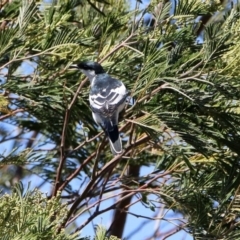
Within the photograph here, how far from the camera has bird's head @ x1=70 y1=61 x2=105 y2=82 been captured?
11.6ft

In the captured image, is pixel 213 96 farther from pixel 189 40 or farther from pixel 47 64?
pixel 47 64

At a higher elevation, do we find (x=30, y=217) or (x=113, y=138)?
(x=113, y=138)

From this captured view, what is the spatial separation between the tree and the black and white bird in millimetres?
46

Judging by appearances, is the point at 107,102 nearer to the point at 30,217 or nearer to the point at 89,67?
the point at 89,67

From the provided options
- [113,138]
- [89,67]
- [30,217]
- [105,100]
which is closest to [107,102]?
[105,100]

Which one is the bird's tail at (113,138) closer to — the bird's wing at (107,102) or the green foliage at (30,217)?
the bird's wing at (107,102)

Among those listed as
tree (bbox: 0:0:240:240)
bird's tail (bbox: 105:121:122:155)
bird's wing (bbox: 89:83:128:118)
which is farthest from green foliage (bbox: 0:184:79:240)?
bird's wing (bbox: 89:83:128:118)

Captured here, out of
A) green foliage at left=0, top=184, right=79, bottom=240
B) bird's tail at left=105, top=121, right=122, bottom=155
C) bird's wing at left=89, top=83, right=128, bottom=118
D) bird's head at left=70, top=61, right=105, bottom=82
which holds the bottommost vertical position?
green foliage at left=0, top=184, right=79, bottom=240

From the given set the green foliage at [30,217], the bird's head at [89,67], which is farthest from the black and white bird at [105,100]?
the green foliage at [30,217]

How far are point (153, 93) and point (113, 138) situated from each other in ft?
1.04

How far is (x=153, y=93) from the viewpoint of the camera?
3150 mm

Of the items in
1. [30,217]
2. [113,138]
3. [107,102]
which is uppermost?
[107,102]

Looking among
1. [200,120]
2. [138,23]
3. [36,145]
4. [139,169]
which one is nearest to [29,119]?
[36,145]

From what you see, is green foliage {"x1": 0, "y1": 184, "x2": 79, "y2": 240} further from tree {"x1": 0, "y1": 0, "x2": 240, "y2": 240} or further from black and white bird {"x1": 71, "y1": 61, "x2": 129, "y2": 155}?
black and white bird {"x1": 71, "y1": 61, "x2": 129, "y2": 155}
